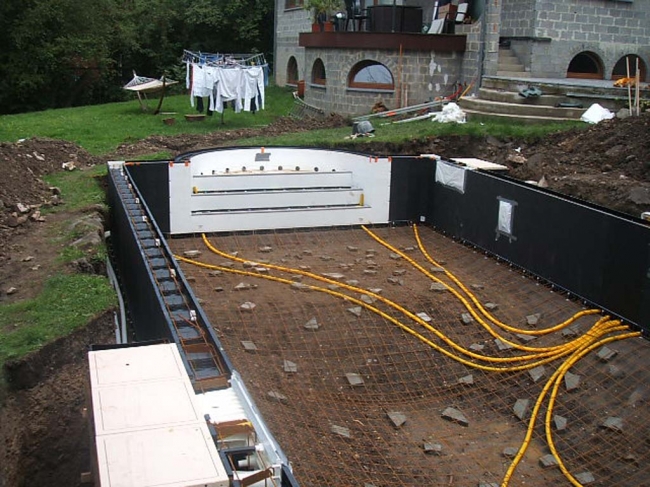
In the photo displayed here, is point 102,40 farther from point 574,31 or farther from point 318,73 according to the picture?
point 574,31

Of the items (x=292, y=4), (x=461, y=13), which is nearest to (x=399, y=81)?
Answer: (x=461, y=13)

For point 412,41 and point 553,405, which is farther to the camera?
point 412,41

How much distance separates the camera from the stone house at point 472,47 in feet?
68.3

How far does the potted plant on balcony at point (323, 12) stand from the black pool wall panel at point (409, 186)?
11.7 metres

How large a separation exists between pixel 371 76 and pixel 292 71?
33.9 ft

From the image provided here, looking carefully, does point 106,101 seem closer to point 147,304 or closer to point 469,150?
point 469,150

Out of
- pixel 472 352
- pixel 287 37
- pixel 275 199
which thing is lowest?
pixel 472 352

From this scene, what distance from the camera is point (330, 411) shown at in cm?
767

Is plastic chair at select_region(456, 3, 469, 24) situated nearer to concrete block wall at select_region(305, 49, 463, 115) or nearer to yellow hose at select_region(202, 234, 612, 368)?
concrete block wall at select_region(305, 49, 463, 115)

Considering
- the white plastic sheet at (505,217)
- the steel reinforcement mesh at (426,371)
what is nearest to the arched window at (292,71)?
the steel reinforcement mesh at (426,371)

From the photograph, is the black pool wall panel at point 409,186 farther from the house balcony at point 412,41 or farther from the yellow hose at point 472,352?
the house balcony at point 412,41

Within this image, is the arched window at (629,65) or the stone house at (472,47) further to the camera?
the arched window at (629,65)

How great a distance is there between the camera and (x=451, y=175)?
42.5 feet

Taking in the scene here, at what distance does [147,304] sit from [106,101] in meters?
26.8
